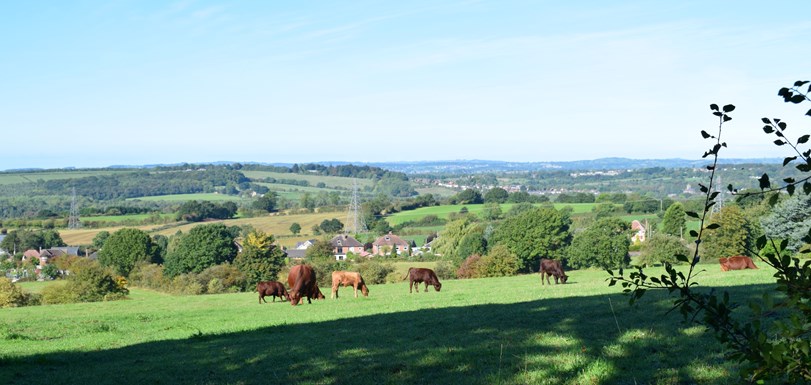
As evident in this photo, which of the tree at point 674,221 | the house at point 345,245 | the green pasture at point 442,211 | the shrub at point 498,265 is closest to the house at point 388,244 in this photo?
the house at point 345,245

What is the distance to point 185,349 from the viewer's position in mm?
14031

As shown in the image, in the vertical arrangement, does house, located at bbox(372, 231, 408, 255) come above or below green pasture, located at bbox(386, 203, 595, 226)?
below

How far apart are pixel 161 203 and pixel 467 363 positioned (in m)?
170

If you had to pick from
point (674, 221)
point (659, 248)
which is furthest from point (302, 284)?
point (674, 221)

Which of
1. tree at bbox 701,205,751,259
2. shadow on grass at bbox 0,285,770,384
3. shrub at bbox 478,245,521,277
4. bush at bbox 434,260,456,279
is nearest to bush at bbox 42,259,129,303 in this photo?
bush at bbox 434,260,456,279

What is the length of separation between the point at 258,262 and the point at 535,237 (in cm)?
2512

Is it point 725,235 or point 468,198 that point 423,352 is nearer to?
point 725,235

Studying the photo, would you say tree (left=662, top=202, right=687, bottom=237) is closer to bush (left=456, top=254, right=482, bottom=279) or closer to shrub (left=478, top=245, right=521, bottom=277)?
shrub (left=478, top=245, right=521, bottom=277)

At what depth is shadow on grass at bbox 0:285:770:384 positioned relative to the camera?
856 cm

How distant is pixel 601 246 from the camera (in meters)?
62.7

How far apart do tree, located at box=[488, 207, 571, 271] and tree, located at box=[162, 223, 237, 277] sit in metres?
27.3

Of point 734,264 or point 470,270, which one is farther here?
point 470,270

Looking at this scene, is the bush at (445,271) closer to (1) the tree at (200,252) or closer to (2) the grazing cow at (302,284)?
(1) the tree at (200,252)

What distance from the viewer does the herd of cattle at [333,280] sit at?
29.2 metres
